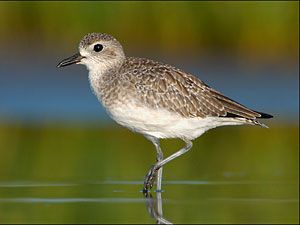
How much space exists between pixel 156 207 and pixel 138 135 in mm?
7126

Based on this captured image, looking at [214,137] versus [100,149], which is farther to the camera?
[214,137]

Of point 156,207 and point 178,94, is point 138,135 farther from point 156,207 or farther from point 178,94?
point 156,207

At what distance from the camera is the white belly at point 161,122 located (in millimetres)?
13102

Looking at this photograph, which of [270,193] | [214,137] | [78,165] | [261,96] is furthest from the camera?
[261,96]

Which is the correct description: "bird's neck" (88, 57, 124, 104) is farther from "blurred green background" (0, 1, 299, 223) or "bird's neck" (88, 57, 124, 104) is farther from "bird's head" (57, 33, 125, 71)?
"blurred green background" (0, 1, 299, 223)

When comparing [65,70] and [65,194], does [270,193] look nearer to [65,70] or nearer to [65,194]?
[65,194]

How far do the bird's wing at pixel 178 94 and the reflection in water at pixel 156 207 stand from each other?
1092mm

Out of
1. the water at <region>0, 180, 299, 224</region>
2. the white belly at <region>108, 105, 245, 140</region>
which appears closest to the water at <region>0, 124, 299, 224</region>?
the water at <region>0, 180, 299, 224</region>

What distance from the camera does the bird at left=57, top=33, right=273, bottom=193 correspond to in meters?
13.2

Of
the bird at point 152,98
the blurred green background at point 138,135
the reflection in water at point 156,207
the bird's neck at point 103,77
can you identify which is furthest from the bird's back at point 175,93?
the reflection in water at point 156,207

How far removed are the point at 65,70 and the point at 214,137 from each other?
6018 millimetres

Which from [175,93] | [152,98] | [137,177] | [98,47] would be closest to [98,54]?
[98,47]

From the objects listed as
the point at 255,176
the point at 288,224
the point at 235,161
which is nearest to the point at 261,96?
the point at 235,161

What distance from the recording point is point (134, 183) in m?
13.8
